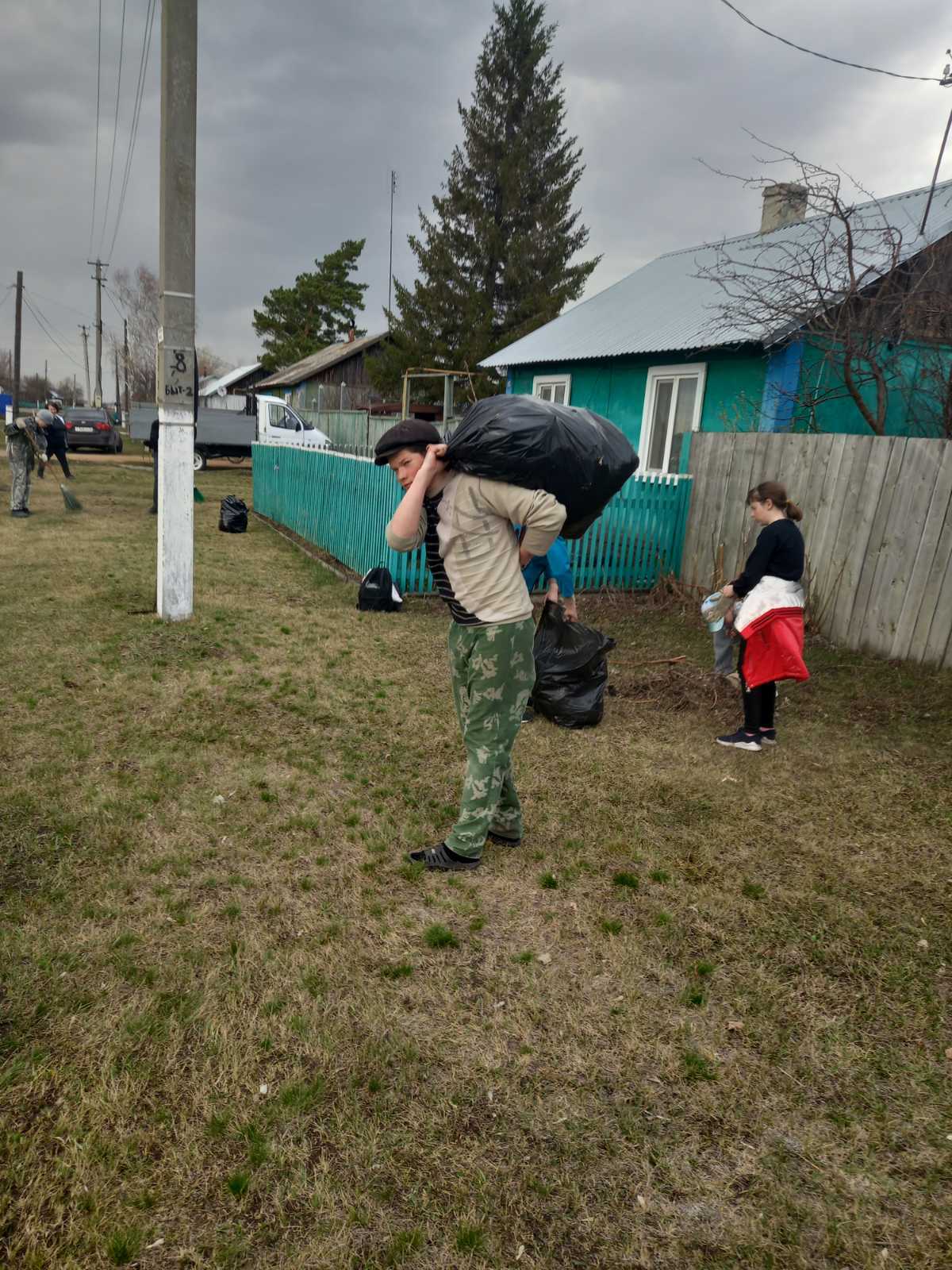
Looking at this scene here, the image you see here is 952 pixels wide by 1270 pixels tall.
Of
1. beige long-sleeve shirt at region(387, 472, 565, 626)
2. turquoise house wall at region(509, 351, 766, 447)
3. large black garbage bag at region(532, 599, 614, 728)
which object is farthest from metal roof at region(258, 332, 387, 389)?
beige long-sleeve shirt at region(387, 472, 565, 626)

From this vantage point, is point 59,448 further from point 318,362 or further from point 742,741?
point 318,362

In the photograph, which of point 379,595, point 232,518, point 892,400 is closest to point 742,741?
point 379,595

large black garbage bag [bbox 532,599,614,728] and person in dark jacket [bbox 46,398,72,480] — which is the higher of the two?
person in dark jacket [bbox 46,398,72,480]

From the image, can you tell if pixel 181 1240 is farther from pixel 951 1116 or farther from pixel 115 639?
pixel 115 639

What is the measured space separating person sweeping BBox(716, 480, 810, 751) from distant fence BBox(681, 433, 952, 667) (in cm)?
239

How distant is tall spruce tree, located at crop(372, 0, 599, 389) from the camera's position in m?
28.8

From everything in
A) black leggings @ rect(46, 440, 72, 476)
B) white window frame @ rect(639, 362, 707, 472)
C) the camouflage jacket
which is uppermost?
white window frame @ rect(639, 362, 707, 472)

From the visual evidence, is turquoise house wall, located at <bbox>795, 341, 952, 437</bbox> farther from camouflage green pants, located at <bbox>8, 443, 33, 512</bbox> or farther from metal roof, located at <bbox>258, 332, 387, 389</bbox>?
metal roof, located at <bbox>258, 332, 387, 389</bbox>

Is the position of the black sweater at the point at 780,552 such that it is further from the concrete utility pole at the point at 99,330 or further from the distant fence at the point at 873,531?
the concrete utility pole at the point at 99,330

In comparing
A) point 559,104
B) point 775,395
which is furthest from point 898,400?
point 559,104

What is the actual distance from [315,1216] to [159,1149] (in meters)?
0.46

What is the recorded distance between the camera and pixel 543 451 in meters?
3.02

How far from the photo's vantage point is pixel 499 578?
3.09 m

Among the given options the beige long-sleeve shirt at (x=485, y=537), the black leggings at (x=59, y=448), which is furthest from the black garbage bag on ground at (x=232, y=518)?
the beige long-sleeve shirt at (x=485, y=537)
